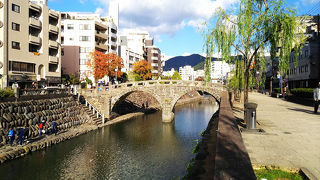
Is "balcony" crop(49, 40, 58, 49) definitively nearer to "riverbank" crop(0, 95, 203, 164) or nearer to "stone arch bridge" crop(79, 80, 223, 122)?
"stone arch bridge" crop(79, 80, 223, 122)

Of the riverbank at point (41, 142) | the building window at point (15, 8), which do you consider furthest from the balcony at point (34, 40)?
the riverbank at point (41, 142)

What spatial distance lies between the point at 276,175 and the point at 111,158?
16263mm

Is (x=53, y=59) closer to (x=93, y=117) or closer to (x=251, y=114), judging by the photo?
(x=93, y=117)

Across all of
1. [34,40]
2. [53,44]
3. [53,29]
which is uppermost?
[53,29]

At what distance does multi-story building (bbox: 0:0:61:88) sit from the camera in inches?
1163

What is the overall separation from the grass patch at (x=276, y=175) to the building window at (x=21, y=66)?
3418 centimetres

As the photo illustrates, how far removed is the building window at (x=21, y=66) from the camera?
101 feet

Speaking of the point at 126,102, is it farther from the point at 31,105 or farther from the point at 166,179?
the point at 166,179

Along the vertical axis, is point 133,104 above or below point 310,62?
below

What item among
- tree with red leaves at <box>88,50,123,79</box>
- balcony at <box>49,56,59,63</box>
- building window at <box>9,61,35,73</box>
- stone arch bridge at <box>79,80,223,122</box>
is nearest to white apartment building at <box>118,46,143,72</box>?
tree with red leaves at <box>88,50,123,79</box>

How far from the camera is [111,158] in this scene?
1956cm

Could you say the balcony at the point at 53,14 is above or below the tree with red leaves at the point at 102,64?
above

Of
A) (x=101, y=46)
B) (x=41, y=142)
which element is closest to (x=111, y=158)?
(x=41, y=142)

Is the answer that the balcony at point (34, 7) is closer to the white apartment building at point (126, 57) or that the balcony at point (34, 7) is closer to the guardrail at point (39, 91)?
the guardrail at point (39, 91)
